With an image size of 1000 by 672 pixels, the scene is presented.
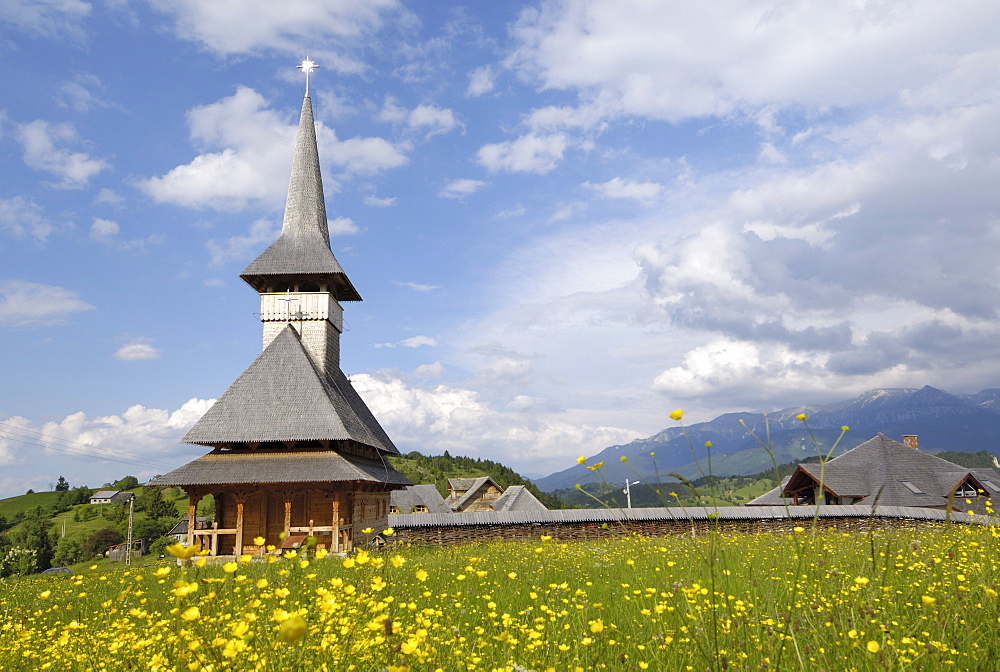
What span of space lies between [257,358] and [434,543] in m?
10.6

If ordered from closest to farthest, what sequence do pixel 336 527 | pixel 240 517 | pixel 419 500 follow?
pixel 336 527 → pixel 240 517 → pixel 419 500

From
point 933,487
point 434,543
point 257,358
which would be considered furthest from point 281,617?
point 933,487

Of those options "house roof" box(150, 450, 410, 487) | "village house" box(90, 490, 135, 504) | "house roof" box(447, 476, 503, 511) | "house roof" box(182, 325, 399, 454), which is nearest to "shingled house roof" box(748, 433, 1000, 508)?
A: "house roof" box(182, 325, 399, 454)

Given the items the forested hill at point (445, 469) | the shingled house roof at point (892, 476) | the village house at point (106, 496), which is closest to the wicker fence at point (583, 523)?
the shingled house roof at point (892, 476)

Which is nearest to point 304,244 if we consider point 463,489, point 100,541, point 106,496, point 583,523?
point 583,523

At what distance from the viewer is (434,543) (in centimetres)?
2055

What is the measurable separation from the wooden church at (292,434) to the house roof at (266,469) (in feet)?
0.11

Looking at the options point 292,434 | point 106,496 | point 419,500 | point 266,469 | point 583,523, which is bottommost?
point 106,496

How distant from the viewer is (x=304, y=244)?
2873 cm

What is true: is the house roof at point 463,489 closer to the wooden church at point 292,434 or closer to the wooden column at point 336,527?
the wooden church at point 292,434

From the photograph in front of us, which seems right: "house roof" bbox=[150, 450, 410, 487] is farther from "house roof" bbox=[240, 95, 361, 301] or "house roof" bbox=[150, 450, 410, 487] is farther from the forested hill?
the forested hill

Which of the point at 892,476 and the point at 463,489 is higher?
the point at 892,476

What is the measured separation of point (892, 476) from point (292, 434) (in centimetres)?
3394

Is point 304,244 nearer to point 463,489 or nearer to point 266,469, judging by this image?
point 266,469
